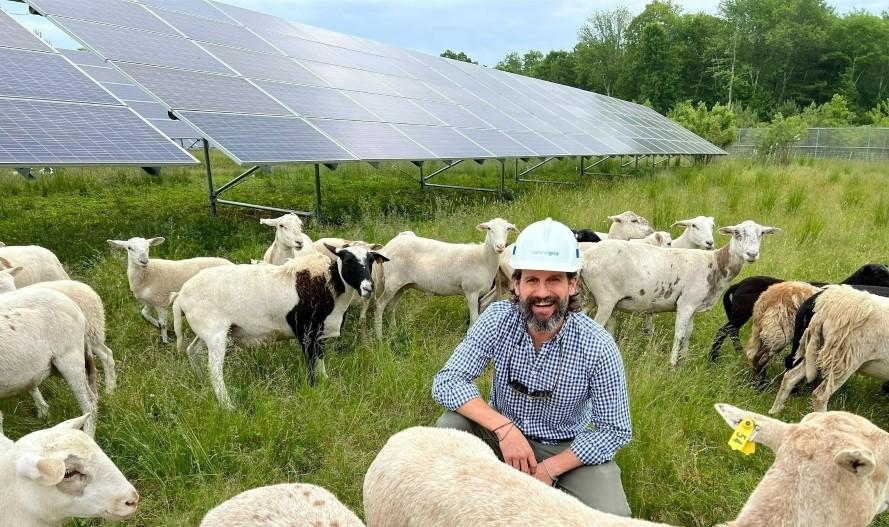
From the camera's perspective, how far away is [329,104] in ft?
36.3

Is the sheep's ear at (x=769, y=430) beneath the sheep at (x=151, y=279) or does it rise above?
above

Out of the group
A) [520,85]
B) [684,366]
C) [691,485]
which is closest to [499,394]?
[691,485]

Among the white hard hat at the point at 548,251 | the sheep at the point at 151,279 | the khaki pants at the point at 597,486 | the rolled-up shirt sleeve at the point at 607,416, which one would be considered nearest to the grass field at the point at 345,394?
the sheep at the point at 151,279

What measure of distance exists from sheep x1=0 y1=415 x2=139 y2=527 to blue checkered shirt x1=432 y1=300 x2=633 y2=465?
1.66 m

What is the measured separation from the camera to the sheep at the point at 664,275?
583 centimetres

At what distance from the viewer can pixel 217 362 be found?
14.8 feet

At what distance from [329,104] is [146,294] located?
612 cm

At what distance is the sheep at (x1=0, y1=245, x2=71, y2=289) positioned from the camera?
5.64 metres

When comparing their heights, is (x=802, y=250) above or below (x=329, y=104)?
below

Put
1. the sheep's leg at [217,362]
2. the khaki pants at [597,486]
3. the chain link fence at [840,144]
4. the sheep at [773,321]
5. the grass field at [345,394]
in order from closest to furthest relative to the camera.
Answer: the khaki pants at [597,486], the grass field at [345,394], the sheep's leg at [217,362], the sheep at [773,321], the chain link fence at [840,144]

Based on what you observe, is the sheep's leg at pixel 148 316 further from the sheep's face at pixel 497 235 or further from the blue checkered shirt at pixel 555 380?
the blue checkered shirt at pixel 555 380

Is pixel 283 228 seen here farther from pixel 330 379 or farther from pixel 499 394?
pixel 499 394

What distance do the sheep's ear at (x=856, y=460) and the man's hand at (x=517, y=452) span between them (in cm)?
124

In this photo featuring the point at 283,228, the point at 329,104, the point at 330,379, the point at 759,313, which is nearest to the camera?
the point at 330,379
